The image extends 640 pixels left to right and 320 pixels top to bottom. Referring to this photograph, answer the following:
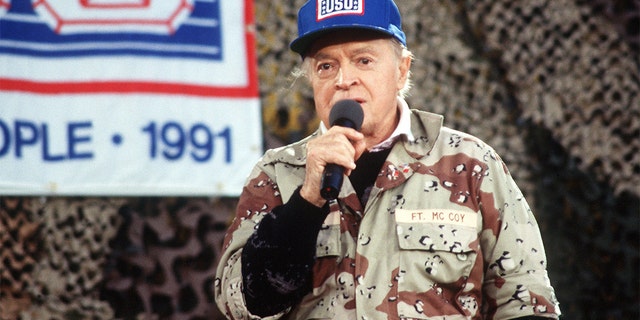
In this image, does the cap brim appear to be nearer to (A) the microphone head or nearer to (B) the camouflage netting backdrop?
(A) the microphone head

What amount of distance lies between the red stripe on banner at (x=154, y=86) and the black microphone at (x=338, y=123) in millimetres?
1866

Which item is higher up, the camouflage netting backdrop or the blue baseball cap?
the blue baseball cap

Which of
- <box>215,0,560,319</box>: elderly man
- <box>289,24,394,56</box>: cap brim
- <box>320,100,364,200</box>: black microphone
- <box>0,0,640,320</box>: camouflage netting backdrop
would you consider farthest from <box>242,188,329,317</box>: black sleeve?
<box>0,0,640,320</box>: camouflage netting backdrop

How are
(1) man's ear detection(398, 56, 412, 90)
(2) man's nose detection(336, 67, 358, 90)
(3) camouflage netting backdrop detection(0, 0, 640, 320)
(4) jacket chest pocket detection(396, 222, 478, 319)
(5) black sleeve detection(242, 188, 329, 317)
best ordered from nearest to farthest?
(5) black sleeve detection(242, 188, 329, 317)
(4) jacket chest pocket detection(396, 222, 478, 319)
(2) man's nose detection(336, 67, 358, 90)
(1) man's ear detection(398, 56, 412, 90)
(3) camouflage netting backdrop detection(0, 0, 640, 320)

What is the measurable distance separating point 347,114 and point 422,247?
0.38 meters

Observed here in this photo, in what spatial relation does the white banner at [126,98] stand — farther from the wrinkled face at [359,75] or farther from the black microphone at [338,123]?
the black microphone at [338,123]

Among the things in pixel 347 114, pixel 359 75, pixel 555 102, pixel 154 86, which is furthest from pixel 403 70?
pixel 555 102

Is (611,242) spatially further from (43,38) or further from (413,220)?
→ (43,38)

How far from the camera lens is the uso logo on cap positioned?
226 centimetres

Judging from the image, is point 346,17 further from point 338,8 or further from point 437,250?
point 437,250

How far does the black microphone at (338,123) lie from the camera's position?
184 centimetres

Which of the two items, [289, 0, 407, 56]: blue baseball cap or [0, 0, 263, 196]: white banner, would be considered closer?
[289, 0, 407, 56]: blue baseball cap

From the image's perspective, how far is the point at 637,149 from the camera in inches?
178

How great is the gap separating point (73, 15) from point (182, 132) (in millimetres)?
679
